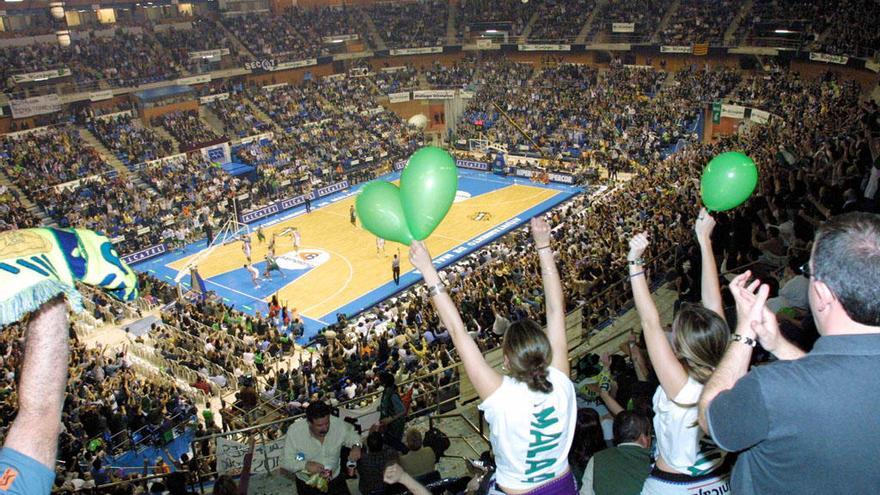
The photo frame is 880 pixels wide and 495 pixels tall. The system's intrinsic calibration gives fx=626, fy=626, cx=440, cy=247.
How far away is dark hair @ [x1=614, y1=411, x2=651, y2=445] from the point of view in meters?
3.82

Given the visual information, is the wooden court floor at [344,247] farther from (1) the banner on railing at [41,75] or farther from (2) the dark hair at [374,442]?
(1) the banner on railing at [41,75]

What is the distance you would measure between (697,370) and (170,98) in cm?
4074

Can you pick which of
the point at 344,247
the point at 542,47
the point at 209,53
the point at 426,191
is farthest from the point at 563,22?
the point at 426,191

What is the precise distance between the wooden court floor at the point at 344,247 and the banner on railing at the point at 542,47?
16223 millimetres

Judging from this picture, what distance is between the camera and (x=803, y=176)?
12.2 m

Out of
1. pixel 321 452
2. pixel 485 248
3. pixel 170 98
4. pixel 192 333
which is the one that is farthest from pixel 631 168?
pixel 321 452

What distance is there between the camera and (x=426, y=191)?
462cm

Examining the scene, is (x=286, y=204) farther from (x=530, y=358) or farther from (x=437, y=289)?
(x=530, y=358)

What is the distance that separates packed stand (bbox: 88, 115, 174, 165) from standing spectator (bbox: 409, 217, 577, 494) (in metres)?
34.8

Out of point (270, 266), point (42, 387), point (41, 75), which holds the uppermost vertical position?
point (42, 387)

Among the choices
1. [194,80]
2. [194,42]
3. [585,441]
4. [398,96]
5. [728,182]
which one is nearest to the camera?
[585,441]

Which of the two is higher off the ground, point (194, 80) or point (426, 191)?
point (426, 191)

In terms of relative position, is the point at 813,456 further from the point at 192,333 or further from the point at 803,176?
the point at 192,333

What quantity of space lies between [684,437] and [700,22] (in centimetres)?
4498
